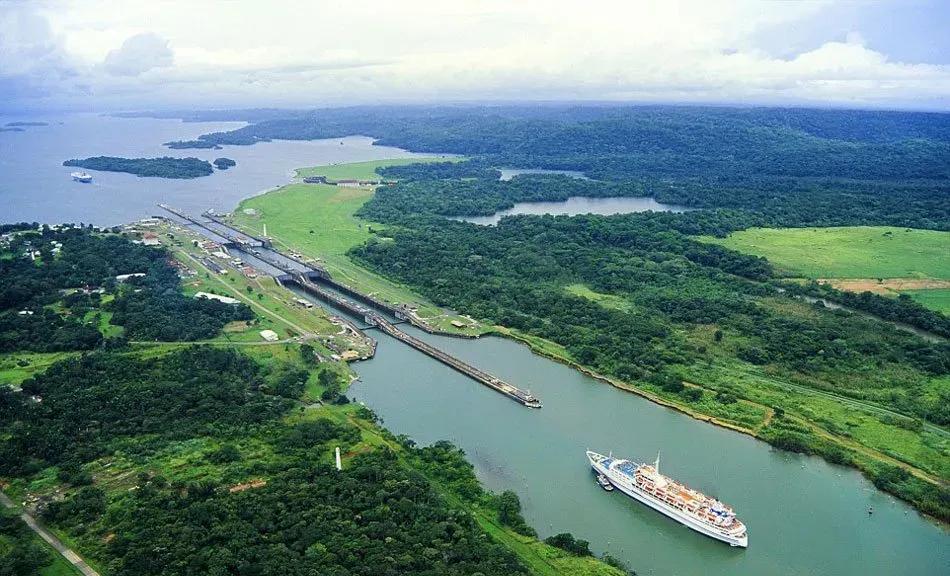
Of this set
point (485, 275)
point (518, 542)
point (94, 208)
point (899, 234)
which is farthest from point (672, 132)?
point (518, 542)

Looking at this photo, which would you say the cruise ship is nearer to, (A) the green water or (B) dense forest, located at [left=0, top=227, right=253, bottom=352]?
(A) the green water

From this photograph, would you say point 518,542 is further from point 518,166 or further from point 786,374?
point 518,166

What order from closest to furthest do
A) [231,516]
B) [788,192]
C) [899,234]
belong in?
[231,516] < [899,234] < [788,192]

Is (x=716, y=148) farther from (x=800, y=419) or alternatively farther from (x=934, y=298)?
(x=800, y=419)

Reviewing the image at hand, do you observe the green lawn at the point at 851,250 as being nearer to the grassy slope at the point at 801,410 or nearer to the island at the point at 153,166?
the grassy slope at the point at 801,410

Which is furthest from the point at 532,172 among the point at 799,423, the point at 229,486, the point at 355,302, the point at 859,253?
the point at 229,486

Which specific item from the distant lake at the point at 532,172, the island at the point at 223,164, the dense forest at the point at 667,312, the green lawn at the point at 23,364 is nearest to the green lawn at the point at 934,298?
the dense forest at the point at 667,312

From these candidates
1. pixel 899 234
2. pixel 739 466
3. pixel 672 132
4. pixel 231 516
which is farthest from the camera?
pixel 672 132
